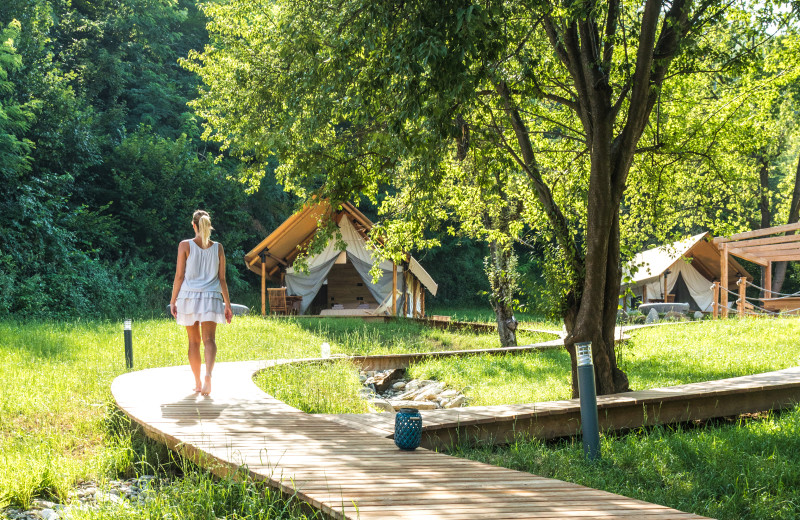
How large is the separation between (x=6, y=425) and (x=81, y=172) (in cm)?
2068

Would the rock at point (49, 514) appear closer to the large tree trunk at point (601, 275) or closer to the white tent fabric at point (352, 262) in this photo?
the large tree trunk at point (601, 275)

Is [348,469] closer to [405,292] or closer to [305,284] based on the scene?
[305,284]

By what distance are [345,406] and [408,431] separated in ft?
9.17

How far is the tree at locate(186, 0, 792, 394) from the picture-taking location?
5250 mm

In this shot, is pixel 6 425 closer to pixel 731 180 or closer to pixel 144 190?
pixel 731 180

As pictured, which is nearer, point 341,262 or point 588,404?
point 588,404

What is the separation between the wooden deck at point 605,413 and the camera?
5531 millimetres

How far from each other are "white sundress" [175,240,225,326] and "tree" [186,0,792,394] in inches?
81.2

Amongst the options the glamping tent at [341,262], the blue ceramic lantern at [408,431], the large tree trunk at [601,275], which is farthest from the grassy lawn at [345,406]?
the glamping tent at [341,262]

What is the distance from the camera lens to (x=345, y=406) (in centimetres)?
727

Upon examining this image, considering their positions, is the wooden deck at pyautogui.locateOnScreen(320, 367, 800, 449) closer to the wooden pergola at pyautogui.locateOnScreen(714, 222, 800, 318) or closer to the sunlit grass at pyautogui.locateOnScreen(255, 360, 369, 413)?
the sunlit grass at pyautogui.locateOnScreen(255, 360, 369, 413)

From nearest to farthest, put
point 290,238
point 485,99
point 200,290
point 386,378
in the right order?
point 200,290 < point 485,99 < point 386,378 < point 290,238

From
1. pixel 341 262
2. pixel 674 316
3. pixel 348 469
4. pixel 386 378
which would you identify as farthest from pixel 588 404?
pixel 674 316

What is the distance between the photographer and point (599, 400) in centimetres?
637
